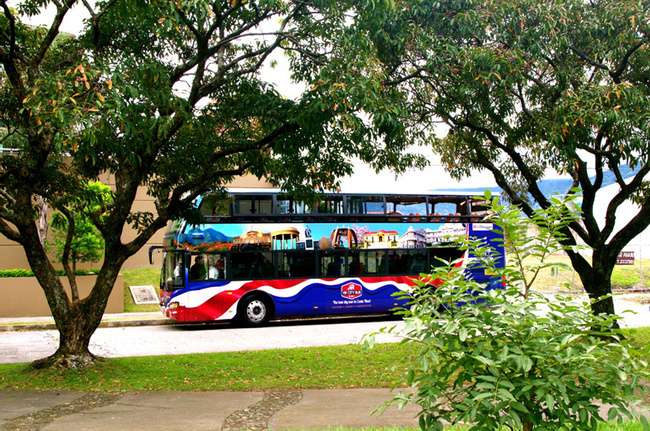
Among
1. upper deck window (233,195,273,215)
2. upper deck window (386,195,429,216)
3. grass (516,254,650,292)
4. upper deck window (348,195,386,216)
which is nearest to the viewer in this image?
upper deck window (233,195,273,215)

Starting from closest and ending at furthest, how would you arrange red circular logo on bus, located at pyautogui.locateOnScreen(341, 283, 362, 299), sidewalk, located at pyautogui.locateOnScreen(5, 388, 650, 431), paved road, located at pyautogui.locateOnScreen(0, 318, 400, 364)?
sidewalk, located at pyautogui.locateOnScreen(5, 388, 650, 431) → paved road, located at pyautogui.locateOnScreen(0, 318, 400, 364) → red circular logo on bus, located at pyautogui.locateOnScreen(341, 283, 362, 299)

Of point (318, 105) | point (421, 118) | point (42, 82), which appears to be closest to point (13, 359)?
point (42, 82)

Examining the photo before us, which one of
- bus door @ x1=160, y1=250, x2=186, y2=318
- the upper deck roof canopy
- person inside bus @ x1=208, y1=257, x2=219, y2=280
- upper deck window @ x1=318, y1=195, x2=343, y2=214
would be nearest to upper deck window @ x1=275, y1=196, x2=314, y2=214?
the upper deck roof canopy

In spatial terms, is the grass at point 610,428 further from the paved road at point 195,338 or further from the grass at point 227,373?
the paved road at point 195,338

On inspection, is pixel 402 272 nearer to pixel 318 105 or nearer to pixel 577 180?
pixel 577 180

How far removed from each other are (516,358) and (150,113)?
6477mm

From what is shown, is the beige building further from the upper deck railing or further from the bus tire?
the bus tire

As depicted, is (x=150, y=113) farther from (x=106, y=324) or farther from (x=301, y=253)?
(x=106, y=324)

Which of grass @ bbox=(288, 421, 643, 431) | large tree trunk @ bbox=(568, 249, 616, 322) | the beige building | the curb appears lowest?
grass @ bbox=(288, 421, 643, 431)

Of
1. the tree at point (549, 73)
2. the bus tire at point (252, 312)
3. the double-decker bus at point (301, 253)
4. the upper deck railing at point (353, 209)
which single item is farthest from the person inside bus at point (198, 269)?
the tree at point (549, 73)

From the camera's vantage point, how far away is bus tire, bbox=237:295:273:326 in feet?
54.3

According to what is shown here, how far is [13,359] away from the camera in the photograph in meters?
11.7

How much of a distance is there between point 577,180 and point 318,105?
656cm

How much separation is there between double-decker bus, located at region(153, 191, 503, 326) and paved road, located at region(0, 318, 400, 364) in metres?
0.61
